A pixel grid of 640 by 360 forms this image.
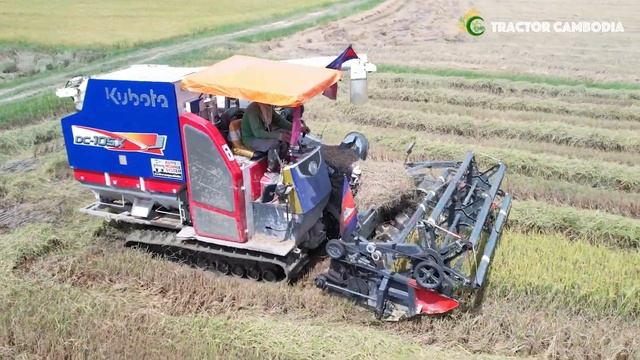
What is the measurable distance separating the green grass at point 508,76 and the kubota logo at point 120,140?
1260 centimetres

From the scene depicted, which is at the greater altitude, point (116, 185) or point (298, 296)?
point (116, 185)

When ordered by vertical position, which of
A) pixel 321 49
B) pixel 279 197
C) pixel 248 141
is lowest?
pixel 321 49

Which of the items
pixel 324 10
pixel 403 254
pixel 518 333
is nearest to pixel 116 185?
pixel 403 254

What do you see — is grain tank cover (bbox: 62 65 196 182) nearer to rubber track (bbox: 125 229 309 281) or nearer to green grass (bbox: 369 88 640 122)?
rubber track (bbox: 125 229 309 281)

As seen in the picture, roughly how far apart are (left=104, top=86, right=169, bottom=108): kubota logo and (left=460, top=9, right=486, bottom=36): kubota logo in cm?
2343

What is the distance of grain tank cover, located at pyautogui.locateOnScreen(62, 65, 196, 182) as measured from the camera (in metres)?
6.80

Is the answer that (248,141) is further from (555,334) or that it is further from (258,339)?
(555,334)

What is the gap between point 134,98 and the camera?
22.6 ft

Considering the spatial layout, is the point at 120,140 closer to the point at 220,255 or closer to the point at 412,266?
the point at 220,255

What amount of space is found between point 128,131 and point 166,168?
2.06ft

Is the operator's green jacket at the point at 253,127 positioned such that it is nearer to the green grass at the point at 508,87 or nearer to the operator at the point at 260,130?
the operator at the point at 260,130

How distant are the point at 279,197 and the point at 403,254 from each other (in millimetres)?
1536

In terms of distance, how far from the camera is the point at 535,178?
1031 cm

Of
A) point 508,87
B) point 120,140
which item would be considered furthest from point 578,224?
point 508,87
